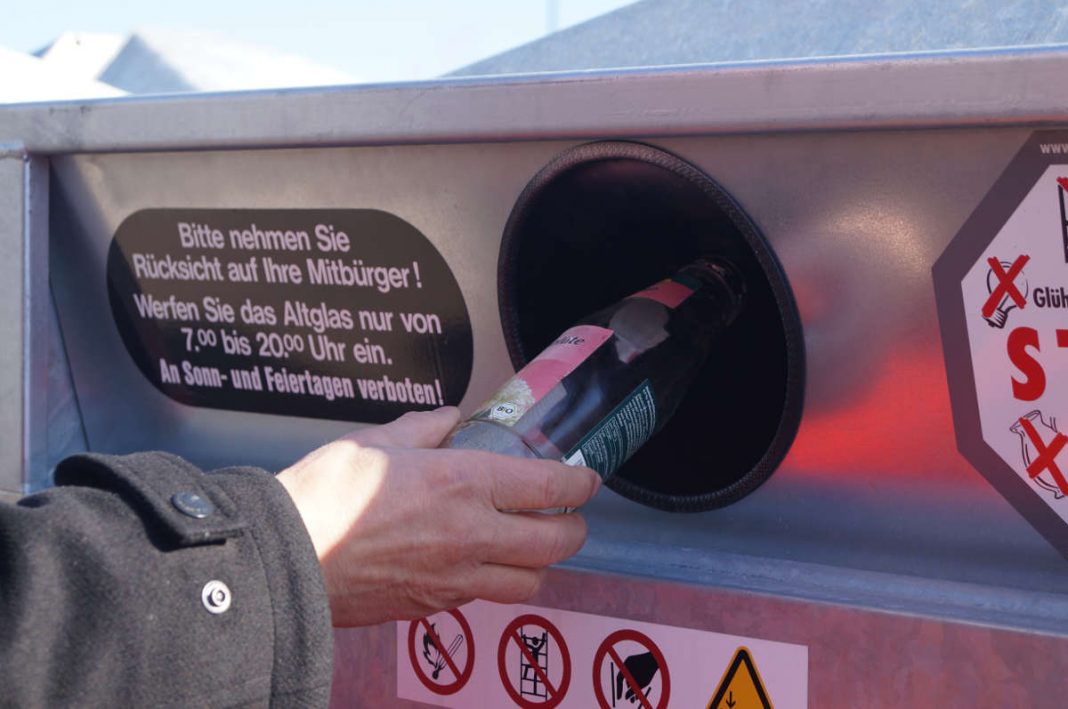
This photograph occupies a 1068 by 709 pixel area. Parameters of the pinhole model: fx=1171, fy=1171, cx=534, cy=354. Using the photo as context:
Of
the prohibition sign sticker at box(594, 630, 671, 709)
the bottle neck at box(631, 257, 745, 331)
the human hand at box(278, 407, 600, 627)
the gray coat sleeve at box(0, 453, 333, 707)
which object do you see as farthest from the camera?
the bottle neck at box(631, 257, 745, 331)

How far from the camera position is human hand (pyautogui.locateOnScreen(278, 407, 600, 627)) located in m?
1.02

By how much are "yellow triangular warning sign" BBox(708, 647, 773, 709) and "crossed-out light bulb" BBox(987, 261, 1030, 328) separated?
0.37 metres

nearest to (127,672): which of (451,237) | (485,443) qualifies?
(485,443)

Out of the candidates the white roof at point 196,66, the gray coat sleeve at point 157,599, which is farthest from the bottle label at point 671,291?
the white roof at point 196,66

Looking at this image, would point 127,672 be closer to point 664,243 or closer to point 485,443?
point 485,443

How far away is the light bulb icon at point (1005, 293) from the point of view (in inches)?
38.8

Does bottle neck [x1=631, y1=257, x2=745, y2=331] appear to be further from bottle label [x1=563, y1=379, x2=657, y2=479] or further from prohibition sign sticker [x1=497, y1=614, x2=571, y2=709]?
prohibition sign sticker [x1=497, y1=614, x2=571, y2=709]

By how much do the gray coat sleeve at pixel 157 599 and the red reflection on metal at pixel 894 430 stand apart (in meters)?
0.51

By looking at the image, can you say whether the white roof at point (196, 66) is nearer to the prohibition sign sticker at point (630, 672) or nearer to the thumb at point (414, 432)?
the thumb at point (414, 432)

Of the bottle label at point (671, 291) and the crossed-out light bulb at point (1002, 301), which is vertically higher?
the bottle label at point (671, 291)

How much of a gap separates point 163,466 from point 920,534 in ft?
2.22

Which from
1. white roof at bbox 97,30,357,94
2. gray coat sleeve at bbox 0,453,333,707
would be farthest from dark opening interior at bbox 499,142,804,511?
white roof at bbox 97,30,357,94

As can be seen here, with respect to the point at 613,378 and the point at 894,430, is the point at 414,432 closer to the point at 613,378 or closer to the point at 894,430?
the point at 613,378

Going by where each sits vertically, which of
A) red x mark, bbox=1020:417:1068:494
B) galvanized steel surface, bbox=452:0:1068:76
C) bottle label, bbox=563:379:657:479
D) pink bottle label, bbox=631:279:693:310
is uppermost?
galvanized steel surface, bbox=452:0:1068:76
